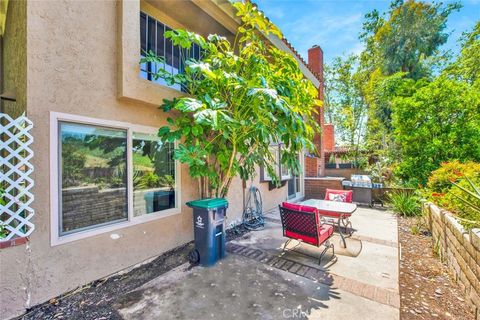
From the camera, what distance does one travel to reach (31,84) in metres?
3.14

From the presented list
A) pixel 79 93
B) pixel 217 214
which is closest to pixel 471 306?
pixel 217 214

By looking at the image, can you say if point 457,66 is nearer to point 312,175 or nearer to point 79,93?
point 312,175

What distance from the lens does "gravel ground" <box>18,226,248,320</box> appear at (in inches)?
119

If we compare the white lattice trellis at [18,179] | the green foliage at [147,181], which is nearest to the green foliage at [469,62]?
the green foliage at [147,181]

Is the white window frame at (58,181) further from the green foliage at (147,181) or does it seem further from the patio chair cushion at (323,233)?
the patio chair cushion at (323,233)

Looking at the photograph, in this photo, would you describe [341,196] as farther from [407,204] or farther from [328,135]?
[328,135]

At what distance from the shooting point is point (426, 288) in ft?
11.8

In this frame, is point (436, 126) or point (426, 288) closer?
point (426, 288)

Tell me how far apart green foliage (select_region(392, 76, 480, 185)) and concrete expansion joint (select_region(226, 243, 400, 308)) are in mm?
6950

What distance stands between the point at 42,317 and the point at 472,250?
601 cm

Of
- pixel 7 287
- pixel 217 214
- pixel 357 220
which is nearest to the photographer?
pixel 7 287

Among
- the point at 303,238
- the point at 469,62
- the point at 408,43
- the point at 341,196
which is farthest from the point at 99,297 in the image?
the point at 469,62

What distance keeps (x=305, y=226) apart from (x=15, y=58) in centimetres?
592

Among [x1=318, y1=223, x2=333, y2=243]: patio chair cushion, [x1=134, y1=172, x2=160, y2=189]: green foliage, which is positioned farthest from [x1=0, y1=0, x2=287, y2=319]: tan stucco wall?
[x1=318, y1=223, x2=333, y2=243]: patio chair cushion
